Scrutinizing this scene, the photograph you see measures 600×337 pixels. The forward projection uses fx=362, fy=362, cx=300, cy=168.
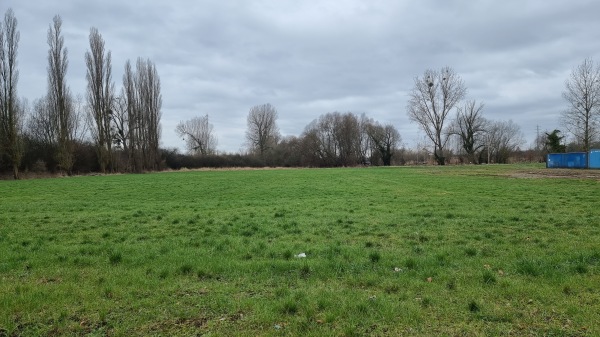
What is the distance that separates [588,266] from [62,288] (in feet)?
24.4

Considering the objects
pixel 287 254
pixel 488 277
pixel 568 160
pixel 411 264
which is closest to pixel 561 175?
pixel 568 160

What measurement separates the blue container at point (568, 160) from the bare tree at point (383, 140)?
4461 cm

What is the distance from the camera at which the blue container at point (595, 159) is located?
37.1m

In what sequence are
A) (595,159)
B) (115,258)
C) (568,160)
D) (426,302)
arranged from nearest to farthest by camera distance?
(426,302)
(115,258)
(595,159)
(568,160)

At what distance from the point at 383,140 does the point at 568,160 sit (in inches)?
1913

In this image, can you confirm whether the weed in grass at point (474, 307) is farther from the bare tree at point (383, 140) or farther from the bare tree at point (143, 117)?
the bare tree at point (383, 140)

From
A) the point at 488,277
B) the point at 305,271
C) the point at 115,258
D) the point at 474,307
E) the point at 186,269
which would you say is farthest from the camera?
the point at 115,258

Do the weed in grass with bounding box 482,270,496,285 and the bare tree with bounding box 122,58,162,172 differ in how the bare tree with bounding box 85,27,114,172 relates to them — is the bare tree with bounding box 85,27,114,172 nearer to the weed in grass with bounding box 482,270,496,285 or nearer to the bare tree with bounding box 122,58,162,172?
the bare tree with bounding box 122,58,162,172

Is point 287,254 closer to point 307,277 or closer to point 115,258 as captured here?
point 307,277

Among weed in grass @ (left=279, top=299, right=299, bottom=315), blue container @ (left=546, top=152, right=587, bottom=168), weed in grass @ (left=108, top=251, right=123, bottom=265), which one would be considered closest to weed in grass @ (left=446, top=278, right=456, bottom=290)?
weed in grass @ (left=279, top=299, right=299, bottom=315)

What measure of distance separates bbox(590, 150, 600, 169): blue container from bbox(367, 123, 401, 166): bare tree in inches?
1998

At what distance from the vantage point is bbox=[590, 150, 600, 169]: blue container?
122 ft

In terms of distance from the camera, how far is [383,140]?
88562 millimetres

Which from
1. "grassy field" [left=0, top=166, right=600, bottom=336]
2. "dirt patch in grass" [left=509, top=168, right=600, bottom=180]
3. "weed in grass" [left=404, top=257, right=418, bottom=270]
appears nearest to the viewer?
"grassy field" [left=0, top=166, right=600, bottom=336]
